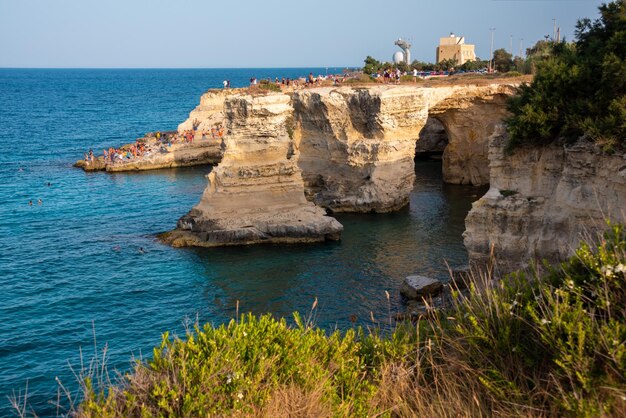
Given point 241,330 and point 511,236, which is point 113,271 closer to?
point 511,236

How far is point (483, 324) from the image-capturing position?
403 inches

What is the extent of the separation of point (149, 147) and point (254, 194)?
33778 millimetres

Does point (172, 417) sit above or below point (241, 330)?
below

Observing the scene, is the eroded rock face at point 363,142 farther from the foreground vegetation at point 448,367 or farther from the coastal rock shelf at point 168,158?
the foreground vegetation at point 448,367

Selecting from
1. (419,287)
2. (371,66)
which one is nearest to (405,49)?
(371,66)

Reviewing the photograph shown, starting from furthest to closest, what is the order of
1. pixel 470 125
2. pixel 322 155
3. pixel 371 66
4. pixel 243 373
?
1. pixel 371 66
2. pixel 470 125
3. pixel 322 155
4. pixel 243 373

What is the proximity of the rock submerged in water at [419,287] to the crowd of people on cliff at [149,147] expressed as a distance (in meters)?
38.8

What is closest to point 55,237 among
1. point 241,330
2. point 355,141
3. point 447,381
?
point 355,141

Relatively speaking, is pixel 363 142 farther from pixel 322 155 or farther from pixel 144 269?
pixel 144 269

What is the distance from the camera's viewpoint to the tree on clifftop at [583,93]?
1936cm

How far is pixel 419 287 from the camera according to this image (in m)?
26.0

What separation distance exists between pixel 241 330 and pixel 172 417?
6.87 feet

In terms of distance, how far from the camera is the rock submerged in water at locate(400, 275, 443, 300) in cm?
2591

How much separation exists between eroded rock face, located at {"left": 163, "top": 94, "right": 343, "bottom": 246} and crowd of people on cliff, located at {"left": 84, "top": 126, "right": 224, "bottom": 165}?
83.5ft
